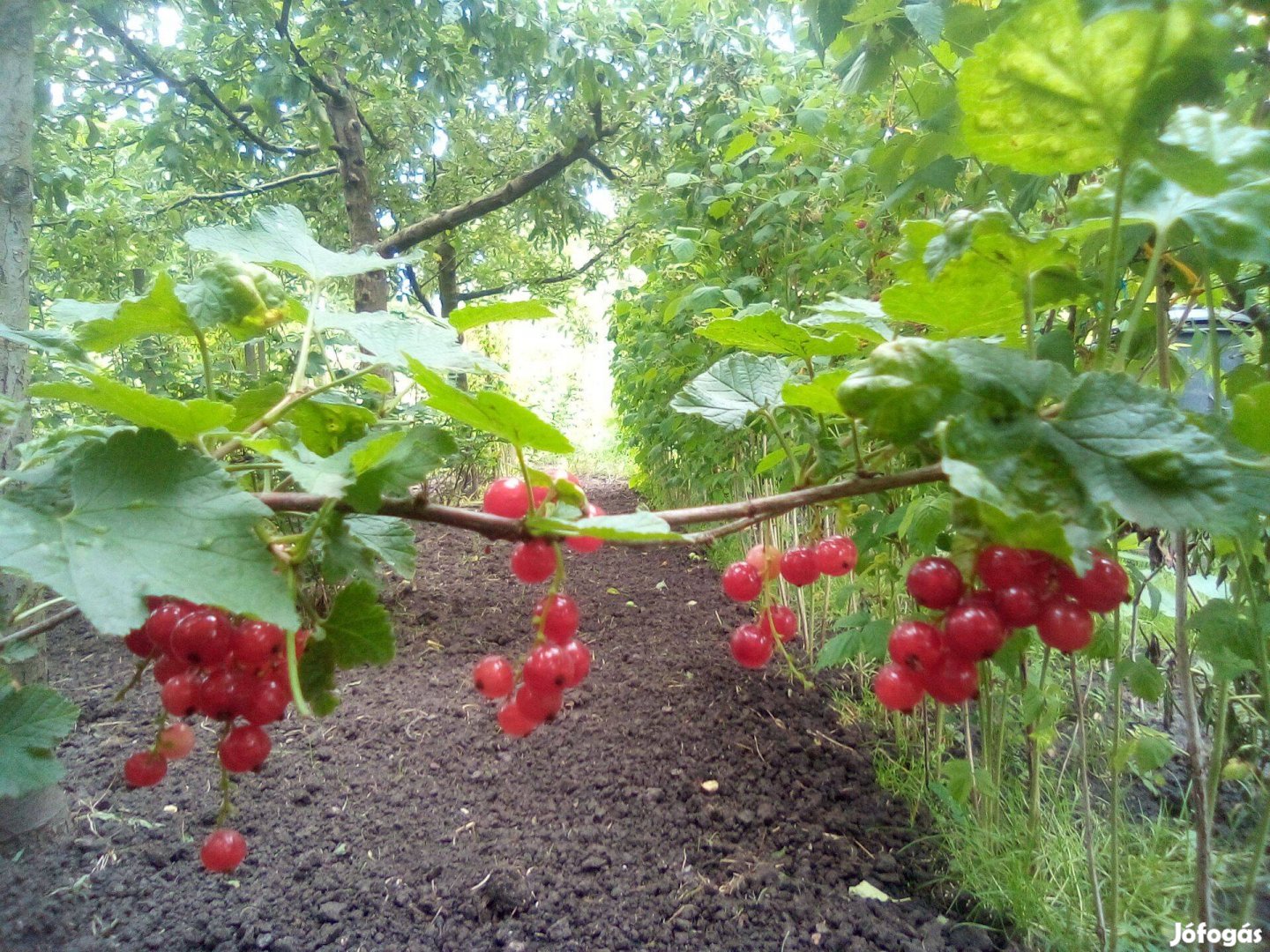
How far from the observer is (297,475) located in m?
0.34

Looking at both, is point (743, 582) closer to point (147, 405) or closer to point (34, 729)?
point (147, 405)

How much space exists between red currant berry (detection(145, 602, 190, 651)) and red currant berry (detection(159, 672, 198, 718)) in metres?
0.02

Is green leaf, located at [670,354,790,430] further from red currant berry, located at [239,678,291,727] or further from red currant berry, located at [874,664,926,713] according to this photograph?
red currant berry, located at [239,678,291,727]

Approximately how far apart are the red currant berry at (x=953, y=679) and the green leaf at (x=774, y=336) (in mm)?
235

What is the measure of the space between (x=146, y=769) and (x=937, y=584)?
0.64 metres

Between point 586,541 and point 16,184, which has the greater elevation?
point 16,184

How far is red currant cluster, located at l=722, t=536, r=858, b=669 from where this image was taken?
60 centimetres

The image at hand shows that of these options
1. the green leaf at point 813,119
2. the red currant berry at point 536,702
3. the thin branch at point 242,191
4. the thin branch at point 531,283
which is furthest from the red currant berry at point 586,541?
the thin branch at point 531,283

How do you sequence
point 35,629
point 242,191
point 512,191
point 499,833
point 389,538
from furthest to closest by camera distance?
point 512,191
point 242,191
point 499,833
point 389,538
point 35,629

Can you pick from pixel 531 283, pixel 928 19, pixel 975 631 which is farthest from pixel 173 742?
pixel 531 283

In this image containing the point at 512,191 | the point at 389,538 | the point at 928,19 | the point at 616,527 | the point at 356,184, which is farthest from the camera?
the point at 512,191

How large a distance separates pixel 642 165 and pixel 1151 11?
13.5ft

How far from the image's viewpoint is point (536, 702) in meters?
0.50

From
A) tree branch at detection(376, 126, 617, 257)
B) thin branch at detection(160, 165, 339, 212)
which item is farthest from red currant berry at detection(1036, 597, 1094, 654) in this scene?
tree branch at detection(376, 126, 617, 257)
